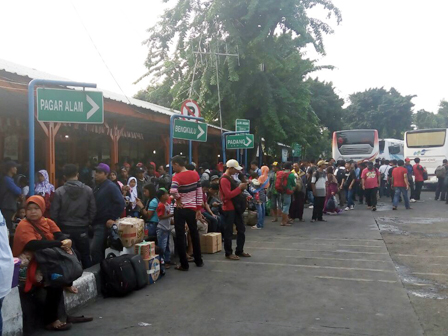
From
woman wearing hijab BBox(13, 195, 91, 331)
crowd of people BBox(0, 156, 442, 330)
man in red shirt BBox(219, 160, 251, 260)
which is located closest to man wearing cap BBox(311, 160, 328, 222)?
crowd of people BBox(0, 156, 442, 330)

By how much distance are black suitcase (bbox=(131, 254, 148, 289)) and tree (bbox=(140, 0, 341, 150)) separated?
10.8 metres

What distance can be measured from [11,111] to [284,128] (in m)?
10.6

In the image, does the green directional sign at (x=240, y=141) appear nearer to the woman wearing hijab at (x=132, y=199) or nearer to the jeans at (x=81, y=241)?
the woman wearing hijab at (x=132, y=199)

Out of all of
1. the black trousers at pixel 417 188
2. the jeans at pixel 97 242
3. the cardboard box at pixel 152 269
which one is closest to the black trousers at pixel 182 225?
the cardboard box at pixel 152 269

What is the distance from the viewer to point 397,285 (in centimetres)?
598

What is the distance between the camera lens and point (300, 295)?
18.2ft

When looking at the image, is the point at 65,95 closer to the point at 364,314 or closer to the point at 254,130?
the point at 364,314

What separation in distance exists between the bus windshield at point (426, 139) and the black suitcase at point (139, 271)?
72.0ft

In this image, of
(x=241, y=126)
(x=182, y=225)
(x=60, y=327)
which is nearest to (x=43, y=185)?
(x=182, y=225)

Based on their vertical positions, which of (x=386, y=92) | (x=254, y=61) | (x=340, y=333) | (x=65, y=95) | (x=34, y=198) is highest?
(x=386, y=92)

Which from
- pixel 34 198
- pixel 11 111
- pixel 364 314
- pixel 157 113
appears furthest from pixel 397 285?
pixel 11 111

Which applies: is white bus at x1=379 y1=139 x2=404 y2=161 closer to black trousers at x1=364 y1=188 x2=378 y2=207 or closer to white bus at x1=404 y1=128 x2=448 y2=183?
white bus at x1=404 y1=128 x2=448 y2=183

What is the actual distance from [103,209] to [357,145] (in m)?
20.0

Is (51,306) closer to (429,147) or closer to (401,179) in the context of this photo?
(401,179)
